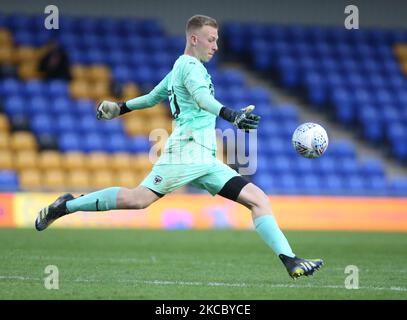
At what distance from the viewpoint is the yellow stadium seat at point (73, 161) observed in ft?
61.1

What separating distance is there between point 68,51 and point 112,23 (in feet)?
5.27

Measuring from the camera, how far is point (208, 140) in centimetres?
774

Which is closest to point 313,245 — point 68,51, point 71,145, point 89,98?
point 71,145

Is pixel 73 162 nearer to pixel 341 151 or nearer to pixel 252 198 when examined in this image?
pixel 341 151

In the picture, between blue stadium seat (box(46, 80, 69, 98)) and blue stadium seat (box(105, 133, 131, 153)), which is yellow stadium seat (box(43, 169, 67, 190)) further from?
blue stadium seat (box(46, 80, 69, 98))

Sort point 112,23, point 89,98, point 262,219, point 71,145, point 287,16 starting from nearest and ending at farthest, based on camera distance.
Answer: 1. point 262,219
2. point 71,145
3. point 89,98
4. point 112,23
5. point 287,16

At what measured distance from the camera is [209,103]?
7.22 metres

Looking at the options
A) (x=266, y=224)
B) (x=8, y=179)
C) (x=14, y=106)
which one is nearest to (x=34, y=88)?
(x=14, y=106)

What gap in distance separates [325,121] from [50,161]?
308 inches

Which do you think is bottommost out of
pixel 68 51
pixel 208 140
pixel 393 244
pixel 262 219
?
pixel 393 244

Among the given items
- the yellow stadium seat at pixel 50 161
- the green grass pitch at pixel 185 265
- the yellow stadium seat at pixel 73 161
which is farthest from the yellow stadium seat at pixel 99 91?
the green grass pitch at pixel 185 265

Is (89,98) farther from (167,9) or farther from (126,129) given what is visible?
(167,9)

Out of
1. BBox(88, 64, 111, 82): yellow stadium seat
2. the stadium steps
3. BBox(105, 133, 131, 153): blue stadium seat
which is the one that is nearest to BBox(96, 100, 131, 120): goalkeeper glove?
BBox(105, 133, 131, 153): blue stadium seat

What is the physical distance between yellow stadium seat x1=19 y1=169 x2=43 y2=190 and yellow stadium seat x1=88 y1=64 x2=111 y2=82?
3.74 m
